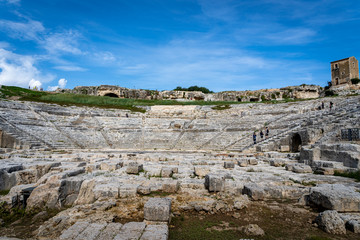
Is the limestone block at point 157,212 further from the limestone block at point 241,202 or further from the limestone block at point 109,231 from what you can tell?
the limestone block at point 241,202

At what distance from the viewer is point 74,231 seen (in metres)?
3.95

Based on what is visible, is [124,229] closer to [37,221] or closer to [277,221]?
[37,221]

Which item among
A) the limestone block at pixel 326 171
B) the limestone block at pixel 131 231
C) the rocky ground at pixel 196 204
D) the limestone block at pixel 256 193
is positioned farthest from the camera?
the limestone block at pixel 326 171

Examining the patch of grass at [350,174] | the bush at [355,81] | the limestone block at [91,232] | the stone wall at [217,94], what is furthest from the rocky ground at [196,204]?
the bush at [355,81]

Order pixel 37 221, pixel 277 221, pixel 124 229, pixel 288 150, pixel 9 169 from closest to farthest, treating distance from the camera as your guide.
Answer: pixel 124 229 < pixel 277 221 < pixel 37 221 < pixel 9 169 < pixel 288 150

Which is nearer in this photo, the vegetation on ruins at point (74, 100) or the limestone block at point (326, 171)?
the limestone block at point (326, 171)

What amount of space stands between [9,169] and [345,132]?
1594cm

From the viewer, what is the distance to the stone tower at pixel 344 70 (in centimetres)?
4991

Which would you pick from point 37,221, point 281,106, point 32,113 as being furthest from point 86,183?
point 281,106

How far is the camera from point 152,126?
102ft

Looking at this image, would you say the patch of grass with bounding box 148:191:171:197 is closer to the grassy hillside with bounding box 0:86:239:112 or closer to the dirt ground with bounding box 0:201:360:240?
the dirt ground with bounding box 0:201:360:240

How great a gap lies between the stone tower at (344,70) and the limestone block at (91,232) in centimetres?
6145

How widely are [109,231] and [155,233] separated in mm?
878

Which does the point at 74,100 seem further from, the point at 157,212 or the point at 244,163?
the point at 157,212
